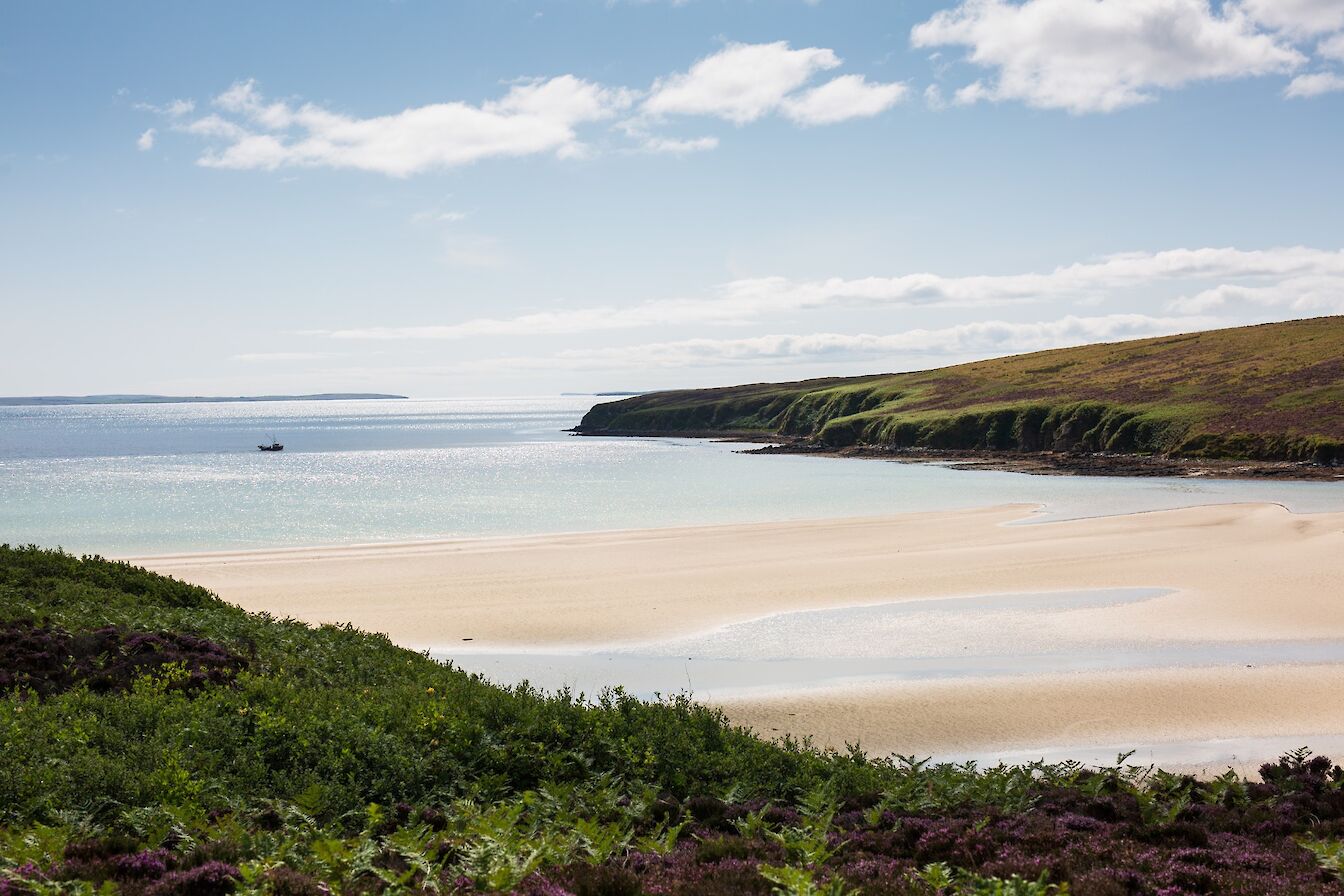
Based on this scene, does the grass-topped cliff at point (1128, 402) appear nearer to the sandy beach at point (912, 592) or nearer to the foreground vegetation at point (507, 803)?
the sandy beach at point (912, 592)

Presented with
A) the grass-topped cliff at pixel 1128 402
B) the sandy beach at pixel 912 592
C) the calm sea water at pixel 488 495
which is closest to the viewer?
the sandy beach at pixel 912 592

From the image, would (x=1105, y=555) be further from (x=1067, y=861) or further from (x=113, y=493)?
(x=113, y=493)

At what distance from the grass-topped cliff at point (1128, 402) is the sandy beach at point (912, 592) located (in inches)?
1700

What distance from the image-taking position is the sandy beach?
15852 millimetres

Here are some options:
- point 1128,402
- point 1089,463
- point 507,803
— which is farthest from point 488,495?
point 1128,402

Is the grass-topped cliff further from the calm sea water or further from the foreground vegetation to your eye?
the foreground vegetation

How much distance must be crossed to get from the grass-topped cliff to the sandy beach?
43.2 metres

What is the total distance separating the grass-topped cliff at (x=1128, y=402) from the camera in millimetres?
88125

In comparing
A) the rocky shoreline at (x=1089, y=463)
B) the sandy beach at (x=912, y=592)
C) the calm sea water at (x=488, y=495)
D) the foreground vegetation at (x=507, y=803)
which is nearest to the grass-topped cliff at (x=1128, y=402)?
the rocky shoreline at (x=1089, y=463)

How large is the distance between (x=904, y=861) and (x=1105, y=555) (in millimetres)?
29831

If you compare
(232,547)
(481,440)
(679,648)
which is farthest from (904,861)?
(481,440)

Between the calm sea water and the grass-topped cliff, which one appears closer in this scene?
the calm sea water

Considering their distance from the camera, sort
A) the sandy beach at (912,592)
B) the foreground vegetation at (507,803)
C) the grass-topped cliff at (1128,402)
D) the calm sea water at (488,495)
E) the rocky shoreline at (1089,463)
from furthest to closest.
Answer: the grass-topped cliff at (1128,402) → the rocky shoreline at (1089,463) → the calm sea water at (488,495) → the sandy beach at (912,592) → the foreground vegetation at (507,803)

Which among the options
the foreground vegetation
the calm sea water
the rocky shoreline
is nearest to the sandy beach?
the foreground vegetation
